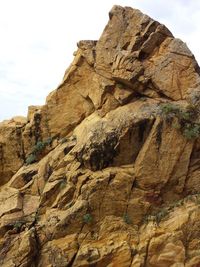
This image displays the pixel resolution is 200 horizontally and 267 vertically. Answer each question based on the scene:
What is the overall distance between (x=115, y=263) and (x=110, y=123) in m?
5.84

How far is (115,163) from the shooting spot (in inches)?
755

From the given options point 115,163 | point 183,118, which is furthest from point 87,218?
point 183,118

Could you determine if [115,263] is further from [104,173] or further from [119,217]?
[104,173]

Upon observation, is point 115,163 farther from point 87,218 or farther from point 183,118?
point 183,118

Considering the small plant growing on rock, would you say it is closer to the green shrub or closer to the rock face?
the rock face

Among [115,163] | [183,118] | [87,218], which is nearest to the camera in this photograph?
[87,218]

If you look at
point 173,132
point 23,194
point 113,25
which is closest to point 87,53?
point 113,25

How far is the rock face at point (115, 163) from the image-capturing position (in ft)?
58.4

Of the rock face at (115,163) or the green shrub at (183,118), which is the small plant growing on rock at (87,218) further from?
the green shrub at (183,118)

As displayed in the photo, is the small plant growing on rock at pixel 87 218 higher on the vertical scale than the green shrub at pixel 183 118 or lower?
lower

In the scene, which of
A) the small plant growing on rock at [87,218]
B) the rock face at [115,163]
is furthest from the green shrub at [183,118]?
the small plant growing on rock at [87,218]

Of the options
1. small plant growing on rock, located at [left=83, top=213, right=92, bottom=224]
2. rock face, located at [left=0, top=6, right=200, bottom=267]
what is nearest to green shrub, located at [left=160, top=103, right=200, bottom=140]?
rock face, located at [left=0, top=6, right=200, bottom=267]

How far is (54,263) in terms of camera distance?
57.9 feet

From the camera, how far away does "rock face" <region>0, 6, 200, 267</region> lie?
17.8m
